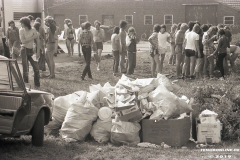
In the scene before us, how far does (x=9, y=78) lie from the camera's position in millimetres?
6039

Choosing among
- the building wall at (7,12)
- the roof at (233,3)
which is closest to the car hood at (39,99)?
the building wall at (7,12)

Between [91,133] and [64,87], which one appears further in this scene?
[64,87]

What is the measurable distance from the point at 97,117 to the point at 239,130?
90.8 inches

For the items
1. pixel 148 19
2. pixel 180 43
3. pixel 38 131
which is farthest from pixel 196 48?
pixel 148 19

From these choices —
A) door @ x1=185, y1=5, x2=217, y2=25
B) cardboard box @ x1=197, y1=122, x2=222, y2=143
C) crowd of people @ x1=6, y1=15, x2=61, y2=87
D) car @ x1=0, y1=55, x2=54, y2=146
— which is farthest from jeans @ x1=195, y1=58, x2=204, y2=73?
door @ x1=185, y1=5, x2=217, y2=25

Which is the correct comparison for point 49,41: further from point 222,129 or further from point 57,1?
point 57,1

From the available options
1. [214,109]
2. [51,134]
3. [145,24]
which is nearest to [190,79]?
[214,109]

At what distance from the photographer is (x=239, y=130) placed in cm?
695

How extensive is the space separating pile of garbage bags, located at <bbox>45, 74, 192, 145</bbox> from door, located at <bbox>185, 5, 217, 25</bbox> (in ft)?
106

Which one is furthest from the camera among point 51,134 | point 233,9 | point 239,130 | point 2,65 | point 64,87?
point 233,9

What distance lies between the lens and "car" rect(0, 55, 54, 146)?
566 centimetres

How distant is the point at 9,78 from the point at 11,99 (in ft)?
1.35

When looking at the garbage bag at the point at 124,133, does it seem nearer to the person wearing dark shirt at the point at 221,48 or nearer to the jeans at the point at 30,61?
the jeans at the point at 30,61

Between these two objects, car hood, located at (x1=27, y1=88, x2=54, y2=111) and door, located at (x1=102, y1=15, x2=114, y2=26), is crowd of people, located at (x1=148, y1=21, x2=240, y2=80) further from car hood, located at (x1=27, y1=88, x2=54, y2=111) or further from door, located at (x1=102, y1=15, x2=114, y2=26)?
door, located at (x1=102, y1=15, x2=114, y2=26)
